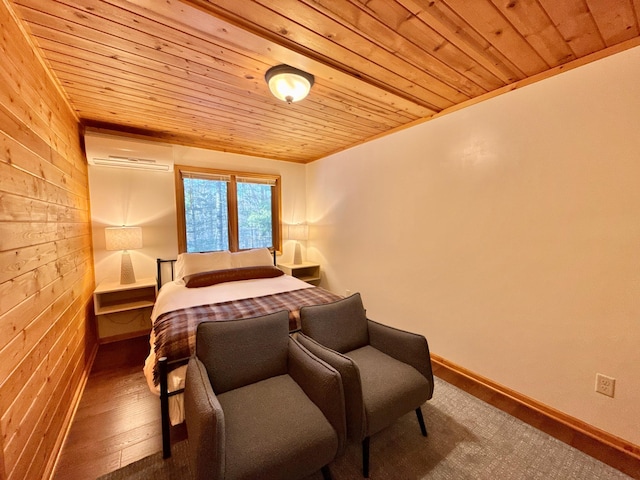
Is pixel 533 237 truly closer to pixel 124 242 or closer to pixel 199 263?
pixel 199 263

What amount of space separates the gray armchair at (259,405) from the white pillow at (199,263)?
1785 mm

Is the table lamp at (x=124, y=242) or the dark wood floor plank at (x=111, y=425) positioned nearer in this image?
the dark wood floor plank at (x=111, y=425)

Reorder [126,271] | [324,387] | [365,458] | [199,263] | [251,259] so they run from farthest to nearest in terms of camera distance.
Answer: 1. [251,259]
2. [199,263]
3. [126,271]
4. [365,458]
5. [324,387]

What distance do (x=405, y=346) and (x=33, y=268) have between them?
2141mm

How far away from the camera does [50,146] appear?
1721mm

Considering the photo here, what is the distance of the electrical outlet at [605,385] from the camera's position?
Result: 159cm

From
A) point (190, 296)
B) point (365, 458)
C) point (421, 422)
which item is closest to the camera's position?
point (365, 458)

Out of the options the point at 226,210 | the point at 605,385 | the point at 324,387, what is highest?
the point at 226,210

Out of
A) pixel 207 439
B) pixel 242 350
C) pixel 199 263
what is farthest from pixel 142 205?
pixel 207 439

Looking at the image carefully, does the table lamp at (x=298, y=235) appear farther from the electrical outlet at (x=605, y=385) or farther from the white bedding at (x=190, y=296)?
the electrical outlet at (x=605, y=385)

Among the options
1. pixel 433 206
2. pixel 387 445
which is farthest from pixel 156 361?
pixel 433 206

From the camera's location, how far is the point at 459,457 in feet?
4.96

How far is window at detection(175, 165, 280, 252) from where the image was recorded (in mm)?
3451

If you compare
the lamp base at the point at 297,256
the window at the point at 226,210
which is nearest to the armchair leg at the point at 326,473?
the lamp base at the point at 297,256
